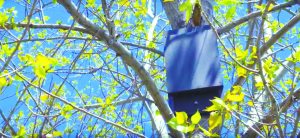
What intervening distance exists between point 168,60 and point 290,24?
640mm

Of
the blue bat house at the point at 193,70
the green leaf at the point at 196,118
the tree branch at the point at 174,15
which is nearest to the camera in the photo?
the green leaf at the point at 196,118

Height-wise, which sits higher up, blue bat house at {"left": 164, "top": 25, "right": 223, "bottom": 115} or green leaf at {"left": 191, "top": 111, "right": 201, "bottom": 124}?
blue bat house at {"left": 164, "top": 25, "right": 223, "bottom": 115}

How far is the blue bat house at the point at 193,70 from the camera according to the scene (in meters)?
1.55

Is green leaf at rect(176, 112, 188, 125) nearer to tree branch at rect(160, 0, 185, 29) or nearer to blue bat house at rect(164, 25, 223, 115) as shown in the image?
blue bat house at rect(164, 25, 223, 115)

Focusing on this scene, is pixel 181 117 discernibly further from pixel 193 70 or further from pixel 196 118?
pixel 193 70

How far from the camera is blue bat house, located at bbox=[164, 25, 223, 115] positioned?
155 centimetres

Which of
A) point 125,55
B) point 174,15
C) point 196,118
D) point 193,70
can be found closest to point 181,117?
point 196,118

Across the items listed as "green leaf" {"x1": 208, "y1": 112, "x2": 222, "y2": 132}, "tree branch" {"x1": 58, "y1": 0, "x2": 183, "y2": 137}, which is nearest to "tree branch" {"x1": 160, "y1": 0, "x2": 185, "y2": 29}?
"tree branch" {"x1": 58, "y1": 0, "x2": 183, "y2": 137}

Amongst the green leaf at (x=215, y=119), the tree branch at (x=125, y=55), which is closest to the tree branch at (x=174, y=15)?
the tree branch at (x=125, y=55)

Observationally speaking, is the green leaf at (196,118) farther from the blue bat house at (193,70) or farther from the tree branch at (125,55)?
the tree branch at (125,55)

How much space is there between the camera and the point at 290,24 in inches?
76.1

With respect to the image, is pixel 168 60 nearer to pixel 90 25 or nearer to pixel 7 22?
pixel 90 25

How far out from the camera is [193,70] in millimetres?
1569

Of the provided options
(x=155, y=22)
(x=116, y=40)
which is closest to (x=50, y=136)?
(x=116, y=40)
